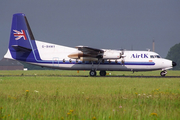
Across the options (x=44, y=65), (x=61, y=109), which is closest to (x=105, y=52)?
(x=44, y=65)

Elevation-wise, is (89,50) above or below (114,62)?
above

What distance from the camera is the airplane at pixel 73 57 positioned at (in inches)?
1300

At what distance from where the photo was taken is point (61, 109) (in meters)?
7.51

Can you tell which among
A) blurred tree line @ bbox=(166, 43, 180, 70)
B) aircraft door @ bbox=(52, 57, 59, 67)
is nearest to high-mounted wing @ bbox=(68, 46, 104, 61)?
aircraft door @ bbox=(52, 57, 59, 67)

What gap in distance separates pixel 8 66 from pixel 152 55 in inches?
4824

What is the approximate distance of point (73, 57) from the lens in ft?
108

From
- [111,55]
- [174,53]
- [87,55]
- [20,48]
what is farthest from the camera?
[174,53]

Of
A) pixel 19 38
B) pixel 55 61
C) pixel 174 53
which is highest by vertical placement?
pixel 174 53

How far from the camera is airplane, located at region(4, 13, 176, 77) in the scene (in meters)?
33.0

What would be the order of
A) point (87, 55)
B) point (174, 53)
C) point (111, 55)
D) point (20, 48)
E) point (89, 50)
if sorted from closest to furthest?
point (111, 55), point (89, 50), point (87, 55), point (20, 48), point (174, 53)

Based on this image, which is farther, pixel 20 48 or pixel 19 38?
pixel 19 38

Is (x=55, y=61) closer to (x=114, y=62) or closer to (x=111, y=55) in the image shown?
(x=111, y=55)

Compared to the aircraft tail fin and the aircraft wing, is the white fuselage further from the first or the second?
the aircraft tail fin

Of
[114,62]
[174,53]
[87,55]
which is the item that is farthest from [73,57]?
[174,53]
